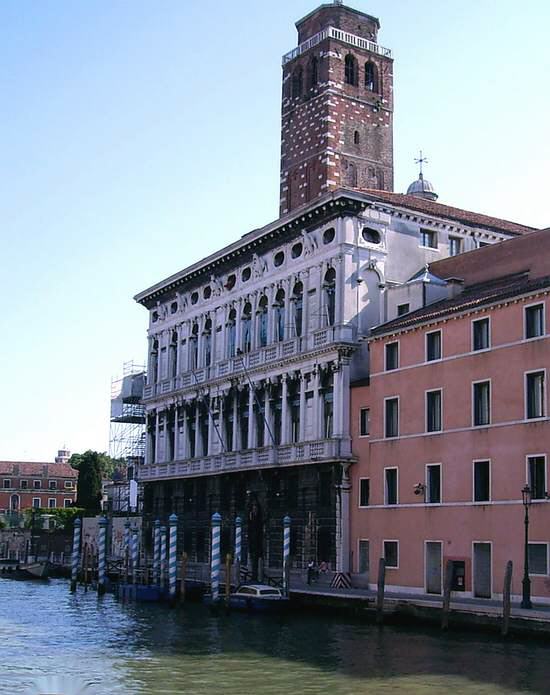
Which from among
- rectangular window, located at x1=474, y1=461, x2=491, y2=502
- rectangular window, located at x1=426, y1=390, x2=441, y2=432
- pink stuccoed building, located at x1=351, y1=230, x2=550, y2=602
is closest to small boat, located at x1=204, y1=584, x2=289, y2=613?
pink stuccoed building, located at x1=351, y1=230, x2=550, y2=602

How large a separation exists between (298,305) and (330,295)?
2.28 m

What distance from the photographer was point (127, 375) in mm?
59250

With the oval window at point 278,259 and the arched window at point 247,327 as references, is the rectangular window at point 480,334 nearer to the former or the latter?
the oval window at point 278,259

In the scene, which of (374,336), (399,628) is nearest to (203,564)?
(374,336)

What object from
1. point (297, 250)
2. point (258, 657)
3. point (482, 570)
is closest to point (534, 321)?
point (482, 570)

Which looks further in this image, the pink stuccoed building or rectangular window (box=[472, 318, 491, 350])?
rectangular window (box=[472, 318, 491, 350])

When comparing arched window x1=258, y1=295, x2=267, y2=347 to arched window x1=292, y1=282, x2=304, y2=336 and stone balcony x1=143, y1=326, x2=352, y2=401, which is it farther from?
arched window x1=292, y1=282, x2=304, y2=336

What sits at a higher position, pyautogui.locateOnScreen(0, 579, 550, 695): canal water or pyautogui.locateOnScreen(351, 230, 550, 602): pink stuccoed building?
pyautogui.locateOnScreen(351, 230, 550, 602): pink stuccoed building

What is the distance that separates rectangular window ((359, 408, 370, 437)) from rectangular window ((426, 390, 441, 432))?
4062 mm

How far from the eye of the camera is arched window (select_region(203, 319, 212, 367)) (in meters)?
46.9

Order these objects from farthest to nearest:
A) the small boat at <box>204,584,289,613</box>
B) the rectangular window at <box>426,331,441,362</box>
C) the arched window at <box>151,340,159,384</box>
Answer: the arched window at <box>151,340,159,384</box>, the rectangular window at <box>426,331,441,362</box>, the small boat at <box>204,584,289,613</box>

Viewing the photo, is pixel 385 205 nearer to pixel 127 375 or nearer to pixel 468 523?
pixel 468 523

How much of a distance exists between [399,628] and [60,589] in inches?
880

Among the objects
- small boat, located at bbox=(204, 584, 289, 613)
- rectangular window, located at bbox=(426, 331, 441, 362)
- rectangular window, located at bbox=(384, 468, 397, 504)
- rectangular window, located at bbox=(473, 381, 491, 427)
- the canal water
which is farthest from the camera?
rectangular window, located at bbox=(384, 468, 397, 504)
